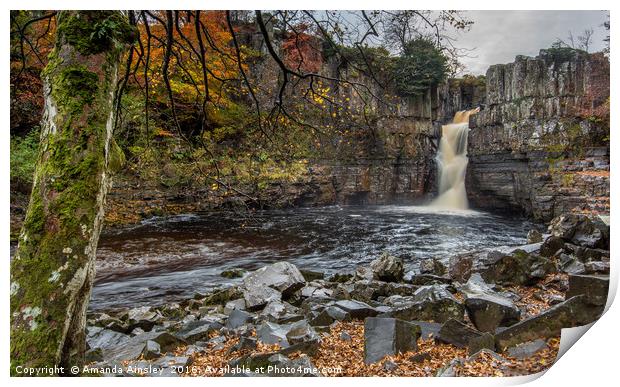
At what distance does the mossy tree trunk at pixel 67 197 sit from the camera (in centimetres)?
131

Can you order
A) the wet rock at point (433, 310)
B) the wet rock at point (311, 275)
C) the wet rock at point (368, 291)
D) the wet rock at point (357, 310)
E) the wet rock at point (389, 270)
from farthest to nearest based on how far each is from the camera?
1. the wet rock at point (311, 275)
2. the wet rock at point (389, 270)
3. the wet rock at point (368, 291)
4. the wet rock at point (357, 310)
5. the wet rock at point (433, 310)

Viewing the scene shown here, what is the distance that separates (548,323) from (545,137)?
13.0 ft

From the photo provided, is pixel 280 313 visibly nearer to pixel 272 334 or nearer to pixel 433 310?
pixel 272 334

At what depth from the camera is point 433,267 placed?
4.39 metres

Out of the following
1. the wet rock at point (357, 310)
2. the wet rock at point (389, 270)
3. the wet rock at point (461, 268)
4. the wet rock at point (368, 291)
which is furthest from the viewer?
the wet rock at point (389, 270)

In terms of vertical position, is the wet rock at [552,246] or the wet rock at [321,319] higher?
the wet rock at [552,246]

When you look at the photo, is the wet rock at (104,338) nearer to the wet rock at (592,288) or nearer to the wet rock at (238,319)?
the wet rock at (238,319)

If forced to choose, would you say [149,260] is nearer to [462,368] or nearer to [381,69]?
[381,69]

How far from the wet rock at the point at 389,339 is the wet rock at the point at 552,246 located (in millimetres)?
2330

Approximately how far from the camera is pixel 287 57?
11.8ft

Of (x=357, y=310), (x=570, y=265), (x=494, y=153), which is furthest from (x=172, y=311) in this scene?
(x=494, y=153)

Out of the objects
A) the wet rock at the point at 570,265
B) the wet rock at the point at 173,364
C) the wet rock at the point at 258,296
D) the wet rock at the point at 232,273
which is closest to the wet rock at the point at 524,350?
the wet rock at the point at 570,265
